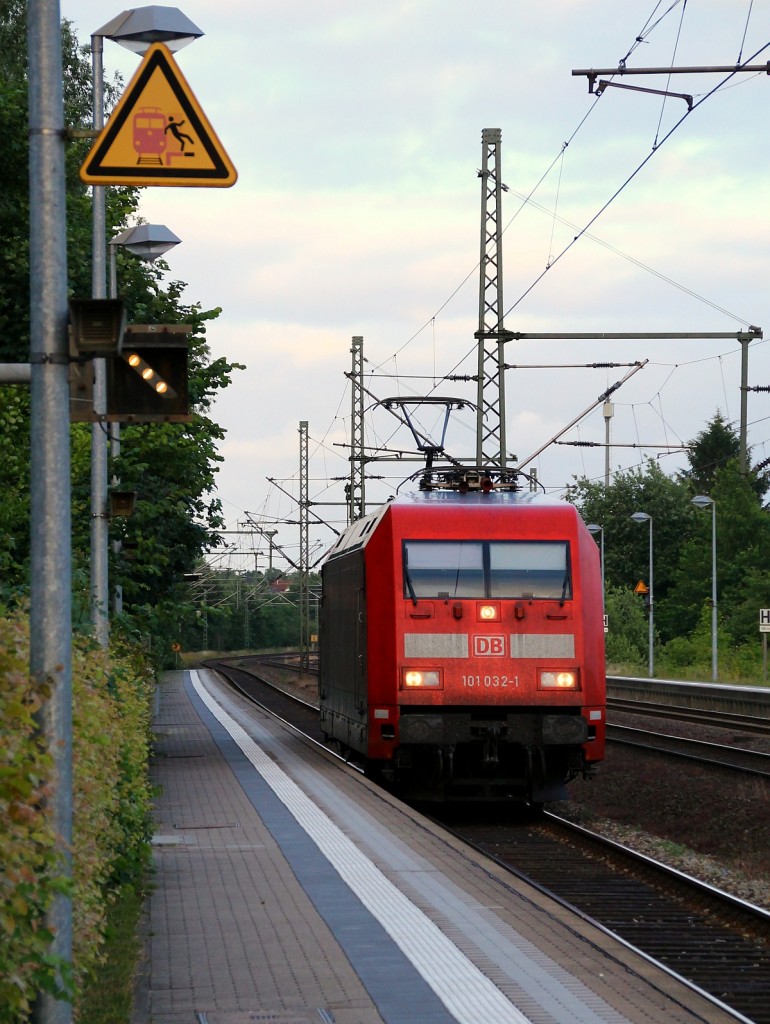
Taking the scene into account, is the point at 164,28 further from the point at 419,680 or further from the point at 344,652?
the point at 344,652

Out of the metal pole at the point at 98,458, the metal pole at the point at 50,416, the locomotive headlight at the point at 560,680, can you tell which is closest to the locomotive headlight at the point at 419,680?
the locomotive headlight at the point at 560,680

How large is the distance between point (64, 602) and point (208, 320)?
56.9 feet

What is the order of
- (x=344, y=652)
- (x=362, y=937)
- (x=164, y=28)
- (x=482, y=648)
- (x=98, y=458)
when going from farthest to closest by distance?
(x=344, y=652)
(x=98, y=458)
(x=482, y=648)
(x=362, y=937)
(x=164, y=28)

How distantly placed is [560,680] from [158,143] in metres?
10.8

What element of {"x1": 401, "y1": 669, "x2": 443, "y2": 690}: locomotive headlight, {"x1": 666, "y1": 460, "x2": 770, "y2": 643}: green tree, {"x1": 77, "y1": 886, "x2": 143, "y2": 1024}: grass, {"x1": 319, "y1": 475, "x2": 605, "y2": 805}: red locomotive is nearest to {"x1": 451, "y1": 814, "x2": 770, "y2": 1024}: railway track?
{"x1": 319, "y1": 475, "x2": 605, "y2": 805}: red locomotive

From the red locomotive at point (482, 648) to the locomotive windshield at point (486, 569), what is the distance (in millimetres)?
10

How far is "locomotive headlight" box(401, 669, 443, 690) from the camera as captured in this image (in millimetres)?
15812

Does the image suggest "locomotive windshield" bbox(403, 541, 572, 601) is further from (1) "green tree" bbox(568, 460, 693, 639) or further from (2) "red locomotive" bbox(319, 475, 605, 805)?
(1) "green tree" bbox(568, 460, 693, 639)

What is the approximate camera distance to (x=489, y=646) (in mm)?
15938

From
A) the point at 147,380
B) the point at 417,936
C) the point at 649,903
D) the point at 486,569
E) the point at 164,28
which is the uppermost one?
the point at 164,28

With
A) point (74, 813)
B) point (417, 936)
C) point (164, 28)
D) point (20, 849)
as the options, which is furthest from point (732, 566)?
point (20, 849)

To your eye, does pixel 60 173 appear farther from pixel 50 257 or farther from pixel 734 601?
pixel 734 601

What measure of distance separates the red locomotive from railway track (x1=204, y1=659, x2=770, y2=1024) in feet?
2.41

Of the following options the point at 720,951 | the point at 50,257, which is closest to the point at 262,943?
the point at 720,951
